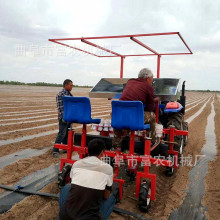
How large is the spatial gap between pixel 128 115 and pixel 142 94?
46cm

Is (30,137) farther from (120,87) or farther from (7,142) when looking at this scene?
(120,87)

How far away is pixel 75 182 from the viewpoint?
2.54 m

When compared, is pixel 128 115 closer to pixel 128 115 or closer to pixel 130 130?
pixel 128 115

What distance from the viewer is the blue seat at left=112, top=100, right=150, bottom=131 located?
10.4 feet

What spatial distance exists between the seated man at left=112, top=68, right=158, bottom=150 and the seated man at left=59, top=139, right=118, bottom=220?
89cm

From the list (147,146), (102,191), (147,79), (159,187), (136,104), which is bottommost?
(159,187)

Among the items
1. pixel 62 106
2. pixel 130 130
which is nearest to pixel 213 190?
pixel 130 130

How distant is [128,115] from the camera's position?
3221 millimetres

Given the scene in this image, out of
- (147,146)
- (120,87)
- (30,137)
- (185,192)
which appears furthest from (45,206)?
(30,137)

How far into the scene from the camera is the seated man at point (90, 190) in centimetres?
245

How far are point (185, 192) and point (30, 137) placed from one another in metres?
4.69

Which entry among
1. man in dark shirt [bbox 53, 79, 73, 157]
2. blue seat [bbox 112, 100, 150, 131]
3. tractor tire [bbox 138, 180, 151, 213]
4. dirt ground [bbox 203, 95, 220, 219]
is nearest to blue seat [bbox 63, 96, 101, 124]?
blue seat [bbox 112, 100, 150, 131]

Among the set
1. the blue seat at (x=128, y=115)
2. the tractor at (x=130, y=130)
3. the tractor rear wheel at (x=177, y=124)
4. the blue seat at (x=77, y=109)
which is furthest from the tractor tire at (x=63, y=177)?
the tractor rear wheel at (x=177, y=124)

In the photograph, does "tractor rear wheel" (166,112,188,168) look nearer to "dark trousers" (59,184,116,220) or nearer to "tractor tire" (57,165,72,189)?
"tractor tire" (57,165,72,189)
